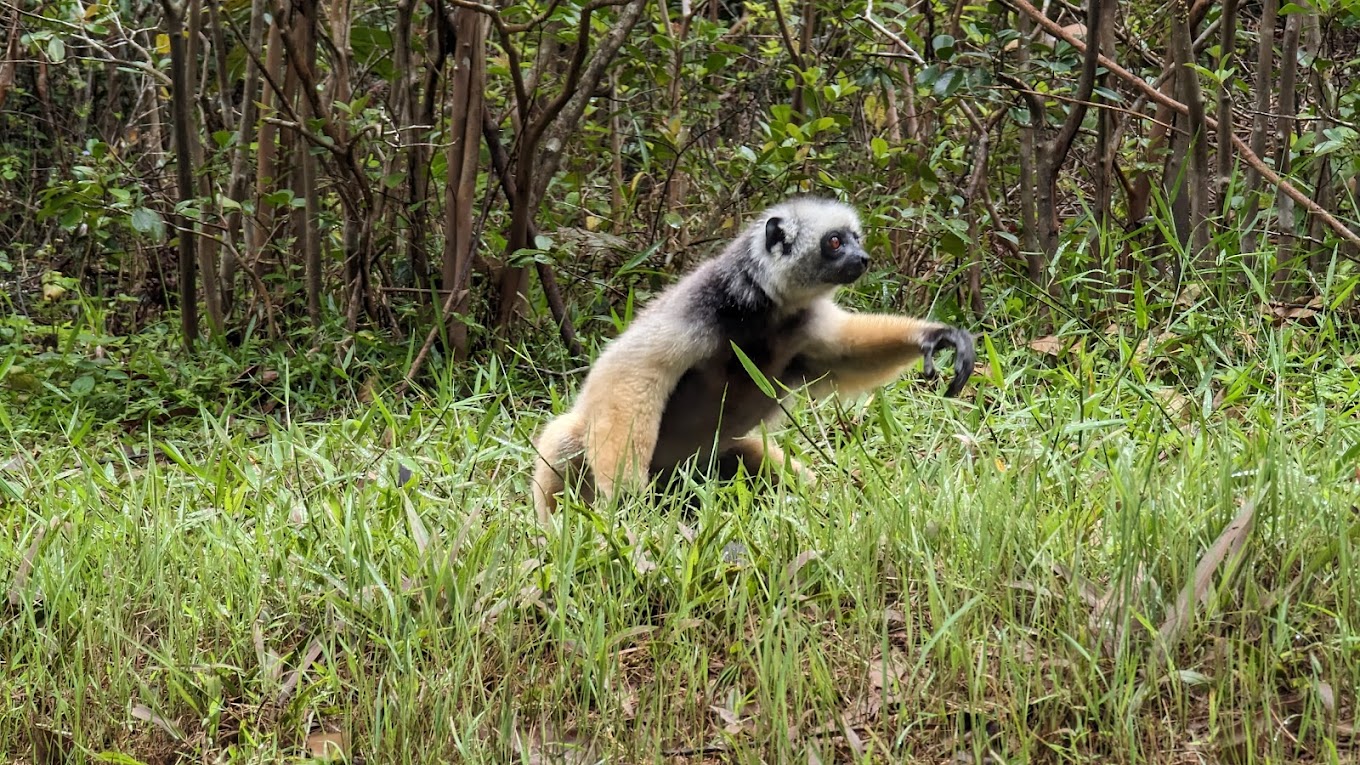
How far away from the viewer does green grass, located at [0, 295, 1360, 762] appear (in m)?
2.84

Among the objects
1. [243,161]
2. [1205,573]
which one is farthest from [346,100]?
[1205,573]

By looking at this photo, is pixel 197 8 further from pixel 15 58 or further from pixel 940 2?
pixel 940 2

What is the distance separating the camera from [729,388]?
4781 millimetres

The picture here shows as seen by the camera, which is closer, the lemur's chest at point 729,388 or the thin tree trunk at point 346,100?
the lemur's chest at point 729,388

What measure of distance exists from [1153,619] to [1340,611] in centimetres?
37

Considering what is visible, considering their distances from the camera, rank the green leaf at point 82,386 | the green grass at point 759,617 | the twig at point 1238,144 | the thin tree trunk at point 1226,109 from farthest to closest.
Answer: the green leaf at point 82,386, the thin tree trunk at point 1226,109, the twig at point 1238,144, the green grass at point 759,617

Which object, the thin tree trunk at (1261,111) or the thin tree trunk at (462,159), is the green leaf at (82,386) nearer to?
the thin tree trunk at (462,159)

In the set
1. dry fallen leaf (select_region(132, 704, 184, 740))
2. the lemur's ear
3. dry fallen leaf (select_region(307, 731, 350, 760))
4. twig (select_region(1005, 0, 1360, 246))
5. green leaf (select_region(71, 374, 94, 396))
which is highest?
twig (select_region(1005, 0, 1360, 246))

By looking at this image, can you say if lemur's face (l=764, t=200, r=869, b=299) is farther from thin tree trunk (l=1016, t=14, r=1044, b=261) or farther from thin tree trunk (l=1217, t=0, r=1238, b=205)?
thin tree trunk (l=1016, t=14, r=1044, b=261)

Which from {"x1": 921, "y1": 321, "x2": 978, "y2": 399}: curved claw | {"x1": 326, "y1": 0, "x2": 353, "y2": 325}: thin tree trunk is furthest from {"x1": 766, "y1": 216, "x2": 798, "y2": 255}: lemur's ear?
{"x1": 326, "y1": 0, "x2": 353, "y2": 325}: thin tree trunk

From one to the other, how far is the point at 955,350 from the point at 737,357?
75 cm

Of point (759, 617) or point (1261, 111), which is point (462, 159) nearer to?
point (1261, 111)

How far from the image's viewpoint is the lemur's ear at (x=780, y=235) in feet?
15.4

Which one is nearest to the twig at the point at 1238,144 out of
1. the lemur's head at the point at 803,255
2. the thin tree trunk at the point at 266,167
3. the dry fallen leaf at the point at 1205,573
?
the lemur's head at the point at 803,255
